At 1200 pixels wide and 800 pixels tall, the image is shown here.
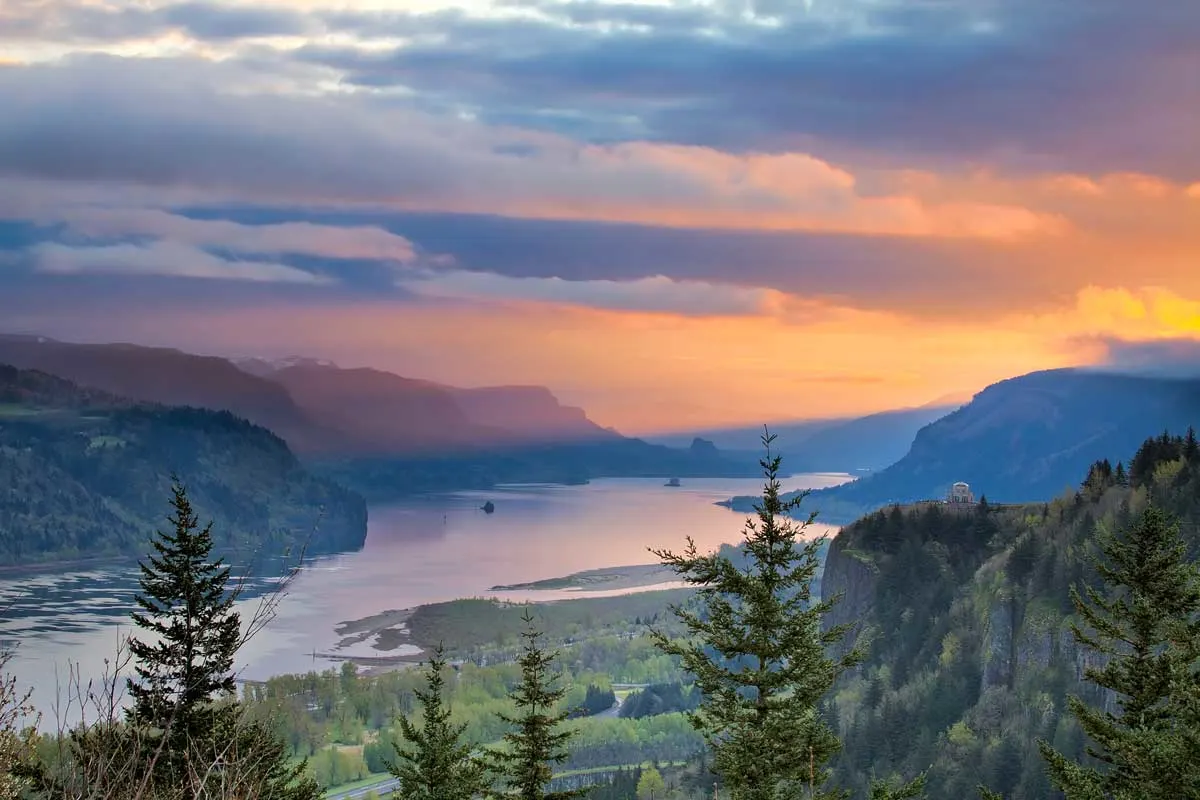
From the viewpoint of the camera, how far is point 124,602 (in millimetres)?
136500

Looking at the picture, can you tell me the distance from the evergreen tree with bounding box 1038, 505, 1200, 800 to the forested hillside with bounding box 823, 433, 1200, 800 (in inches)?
1550

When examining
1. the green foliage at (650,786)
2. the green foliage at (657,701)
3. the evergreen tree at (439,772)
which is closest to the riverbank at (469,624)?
the green foliage at (657,701)

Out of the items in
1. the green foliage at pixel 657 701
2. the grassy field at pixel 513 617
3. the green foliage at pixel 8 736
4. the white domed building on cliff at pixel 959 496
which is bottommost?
the green foliage at pixel 657 701

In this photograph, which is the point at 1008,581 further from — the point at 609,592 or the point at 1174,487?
the point at 609,592

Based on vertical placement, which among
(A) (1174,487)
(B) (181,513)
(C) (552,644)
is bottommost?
(C) (552,644)

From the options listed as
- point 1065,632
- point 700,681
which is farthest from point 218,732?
point 1065,632

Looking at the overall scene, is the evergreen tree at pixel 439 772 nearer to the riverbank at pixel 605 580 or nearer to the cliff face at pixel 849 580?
the cliff face at pixel 849 580

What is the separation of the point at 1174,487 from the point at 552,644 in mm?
64193

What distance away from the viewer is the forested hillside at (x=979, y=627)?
6184 centimetres

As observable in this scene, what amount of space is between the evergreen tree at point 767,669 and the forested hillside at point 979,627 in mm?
42244

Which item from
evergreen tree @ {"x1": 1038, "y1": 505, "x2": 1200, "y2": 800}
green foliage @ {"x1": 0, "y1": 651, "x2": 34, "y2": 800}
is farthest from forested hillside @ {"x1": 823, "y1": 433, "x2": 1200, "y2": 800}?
green foliage @ {"x1": 0, "y1": 651, "x2": 34, "y2": 800}

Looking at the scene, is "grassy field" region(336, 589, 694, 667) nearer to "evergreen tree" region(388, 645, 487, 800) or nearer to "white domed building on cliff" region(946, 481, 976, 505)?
"white domed building on cliff" region(946, 481, 976, 505)

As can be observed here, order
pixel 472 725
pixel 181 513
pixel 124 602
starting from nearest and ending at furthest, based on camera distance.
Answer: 1. pixel 181 513
2. pixel 472 725
3. pixel 124 602

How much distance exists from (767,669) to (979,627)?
64.6m
